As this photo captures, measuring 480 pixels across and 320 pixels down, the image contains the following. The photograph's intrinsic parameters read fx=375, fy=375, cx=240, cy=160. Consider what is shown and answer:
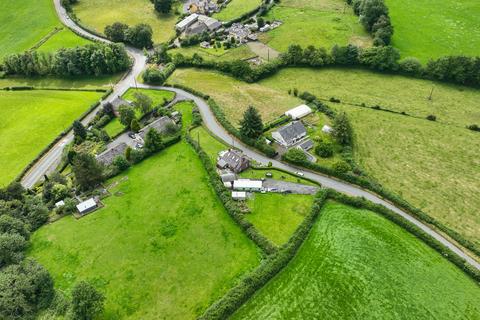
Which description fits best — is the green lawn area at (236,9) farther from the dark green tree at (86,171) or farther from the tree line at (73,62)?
the dark green tree at (86,171)

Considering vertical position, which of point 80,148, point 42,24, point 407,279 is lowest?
point 407,279

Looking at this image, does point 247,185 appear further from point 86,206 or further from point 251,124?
point 86,206

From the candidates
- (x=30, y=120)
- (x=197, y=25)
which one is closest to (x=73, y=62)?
(x=30, y=120)

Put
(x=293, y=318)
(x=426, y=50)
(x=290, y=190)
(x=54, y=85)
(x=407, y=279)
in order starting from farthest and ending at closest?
(x=426, y=50), (x=54, y=85), (x=290, y=190), (x=407, y=279), (x=293, y=318)

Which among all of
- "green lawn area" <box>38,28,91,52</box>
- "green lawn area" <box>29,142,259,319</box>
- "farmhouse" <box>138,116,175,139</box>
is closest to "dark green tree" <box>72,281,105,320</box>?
"green lawn area" <box>29,142,259,319</box>

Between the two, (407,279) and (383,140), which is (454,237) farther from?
(383,140)

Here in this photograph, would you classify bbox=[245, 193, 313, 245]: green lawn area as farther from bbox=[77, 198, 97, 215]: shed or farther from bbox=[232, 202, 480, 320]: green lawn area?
bbox=[77, 198, 97, 215]: shed

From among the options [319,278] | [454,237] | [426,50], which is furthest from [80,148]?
[426,50]
